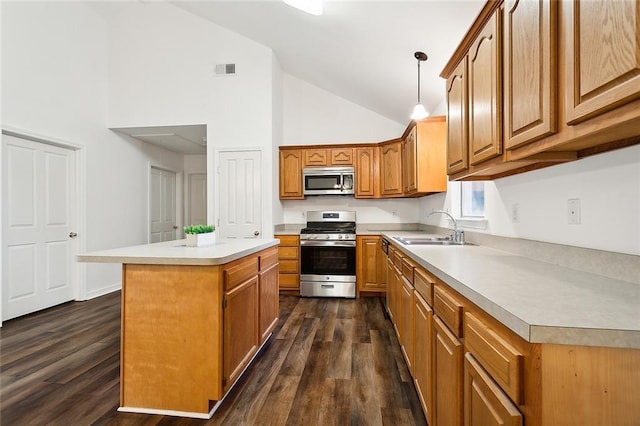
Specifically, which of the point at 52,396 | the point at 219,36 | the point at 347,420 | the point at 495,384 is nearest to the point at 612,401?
the point at 495,384

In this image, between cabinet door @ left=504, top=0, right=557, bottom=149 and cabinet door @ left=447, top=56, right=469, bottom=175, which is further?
cabinet door @ left=447, top=56, right=469, bottom=175

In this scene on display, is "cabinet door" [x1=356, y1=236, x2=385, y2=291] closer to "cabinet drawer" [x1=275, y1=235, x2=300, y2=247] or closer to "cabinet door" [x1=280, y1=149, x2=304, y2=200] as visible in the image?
"cabinet drawer" [x1=275, y1=235, x2=300, y2=247]

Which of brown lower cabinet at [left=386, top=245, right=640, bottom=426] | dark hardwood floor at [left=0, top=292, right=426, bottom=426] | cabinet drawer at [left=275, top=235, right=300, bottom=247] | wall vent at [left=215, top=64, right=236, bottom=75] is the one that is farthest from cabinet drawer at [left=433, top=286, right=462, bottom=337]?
wall vent at [left=215, top=64, right=236, bottom=75]

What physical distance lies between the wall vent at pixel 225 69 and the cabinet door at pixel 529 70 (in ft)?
12.5

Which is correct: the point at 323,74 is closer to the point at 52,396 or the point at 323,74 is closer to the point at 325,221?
the point at 325,221

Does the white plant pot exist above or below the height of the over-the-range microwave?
below

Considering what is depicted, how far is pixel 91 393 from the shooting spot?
1.94 metres

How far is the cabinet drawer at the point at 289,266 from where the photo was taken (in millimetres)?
4234

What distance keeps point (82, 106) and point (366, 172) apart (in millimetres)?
3995

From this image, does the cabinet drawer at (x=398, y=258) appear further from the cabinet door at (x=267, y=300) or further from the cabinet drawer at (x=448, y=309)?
the cabinet door at (x=267, y=300)

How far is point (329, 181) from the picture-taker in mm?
4496

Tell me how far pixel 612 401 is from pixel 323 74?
4404mm

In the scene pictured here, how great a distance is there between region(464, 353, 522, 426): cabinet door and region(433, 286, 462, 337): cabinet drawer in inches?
4.8

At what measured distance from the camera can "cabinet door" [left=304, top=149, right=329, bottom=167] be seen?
15.0 ft
